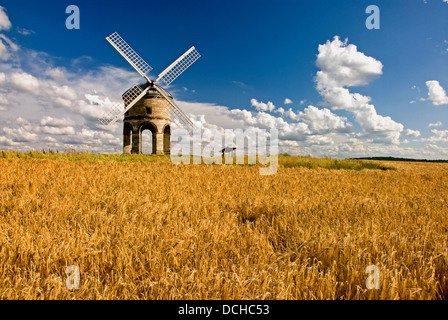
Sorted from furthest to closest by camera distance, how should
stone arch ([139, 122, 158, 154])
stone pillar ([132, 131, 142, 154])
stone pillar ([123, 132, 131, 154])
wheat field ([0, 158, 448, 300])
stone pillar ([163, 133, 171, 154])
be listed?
stone pillar ([163, 133, 171, 154]) < stone pillar ([123, 132, 131, 154]) < stone arch ([139, 122, 158, 154]) < stone pillar ([132, 131, 142, 154]) < wheat field ([0, 158, 448, 300])

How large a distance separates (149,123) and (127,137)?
3298 mm

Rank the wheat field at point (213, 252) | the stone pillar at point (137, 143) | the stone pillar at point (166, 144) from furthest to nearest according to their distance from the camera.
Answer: the stone pillar at point (166, 144), the stone pillar at point (137, 143), the wheat field at point (213, 252)

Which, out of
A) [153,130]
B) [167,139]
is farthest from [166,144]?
[153,130]

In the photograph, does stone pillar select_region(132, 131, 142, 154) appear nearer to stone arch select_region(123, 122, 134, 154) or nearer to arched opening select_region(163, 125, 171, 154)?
stone arch select_region(123, 122, 134, 154)

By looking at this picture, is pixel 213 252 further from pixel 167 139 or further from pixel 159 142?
pixel 167 139

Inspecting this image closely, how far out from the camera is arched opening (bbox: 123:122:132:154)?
101 feet

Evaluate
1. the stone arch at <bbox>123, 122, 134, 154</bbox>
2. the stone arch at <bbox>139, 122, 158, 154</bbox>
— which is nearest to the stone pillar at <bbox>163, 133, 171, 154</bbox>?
the stone arch at <bbox>139, 122, 158, 154</bbox>

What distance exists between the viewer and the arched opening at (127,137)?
3073 centimetres

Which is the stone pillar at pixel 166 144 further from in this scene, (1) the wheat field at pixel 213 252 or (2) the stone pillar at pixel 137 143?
(1) the wheat field at pixel 213 252

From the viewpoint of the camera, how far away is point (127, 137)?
102 feet

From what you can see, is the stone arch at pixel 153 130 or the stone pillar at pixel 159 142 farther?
the stone arch at pixel 153 130

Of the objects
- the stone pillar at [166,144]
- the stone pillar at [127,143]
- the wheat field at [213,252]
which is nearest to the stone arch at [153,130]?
the stone pillar at [166,144]
